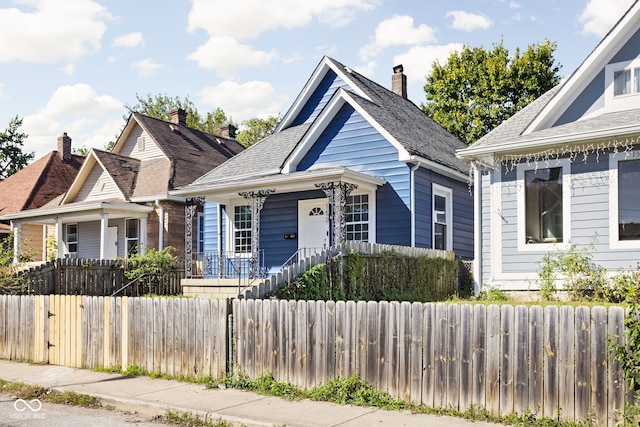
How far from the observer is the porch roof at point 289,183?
1513cm

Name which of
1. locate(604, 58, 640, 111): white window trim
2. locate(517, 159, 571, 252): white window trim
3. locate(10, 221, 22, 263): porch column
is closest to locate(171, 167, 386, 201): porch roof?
locate(517, 159, 571, 252): white window trim

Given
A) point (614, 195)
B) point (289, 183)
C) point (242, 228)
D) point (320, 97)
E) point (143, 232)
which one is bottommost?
point (143, 232)

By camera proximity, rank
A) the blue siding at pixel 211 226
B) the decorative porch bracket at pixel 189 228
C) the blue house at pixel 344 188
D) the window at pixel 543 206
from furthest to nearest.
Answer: the blue siding at pixel 211 226 < the decorative porch bracket at pixel 189 228 < the blue house at pixel 344 188 < the window at pixel 543 206

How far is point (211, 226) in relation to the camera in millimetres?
20844

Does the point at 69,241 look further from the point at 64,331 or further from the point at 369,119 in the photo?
the point at 64,331

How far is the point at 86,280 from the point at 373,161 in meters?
8.73

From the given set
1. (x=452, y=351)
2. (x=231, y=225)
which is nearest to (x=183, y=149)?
(x=231, y=225)

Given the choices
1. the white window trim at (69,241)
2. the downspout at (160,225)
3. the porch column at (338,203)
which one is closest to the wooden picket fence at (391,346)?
the porch column at (338,203)

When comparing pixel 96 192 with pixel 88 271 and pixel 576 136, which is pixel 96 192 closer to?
pixel 88 271

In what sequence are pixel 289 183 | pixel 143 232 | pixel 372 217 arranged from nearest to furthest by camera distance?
1. pixel 289 183
2. pixel 372 217
3. pixel 143 232

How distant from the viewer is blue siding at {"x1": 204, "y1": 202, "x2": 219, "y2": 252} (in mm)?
20672

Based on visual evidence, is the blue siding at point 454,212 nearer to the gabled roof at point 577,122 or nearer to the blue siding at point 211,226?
the gabled roof at point 577,122

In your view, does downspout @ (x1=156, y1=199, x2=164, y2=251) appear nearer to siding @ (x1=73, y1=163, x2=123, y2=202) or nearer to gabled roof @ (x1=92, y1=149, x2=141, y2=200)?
gabled roof @ (x1=92, y1=149, x2=141, y2=200)

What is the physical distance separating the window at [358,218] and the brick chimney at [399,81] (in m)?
9.48
